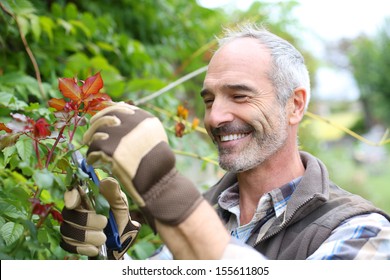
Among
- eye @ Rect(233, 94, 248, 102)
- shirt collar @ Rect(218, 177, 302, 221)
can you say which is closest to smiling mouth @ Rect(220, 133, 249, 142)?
eye @ Rect(233, 94, 248, 102)

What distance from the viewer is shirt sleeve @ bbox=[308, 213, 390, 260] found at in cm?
150

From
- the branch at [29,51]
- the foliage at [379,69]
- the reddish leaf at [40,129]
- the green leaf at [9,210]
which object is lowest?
the foliage at [379,69]

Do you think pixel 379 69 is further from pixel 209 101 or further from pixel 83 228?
pixel 83 228

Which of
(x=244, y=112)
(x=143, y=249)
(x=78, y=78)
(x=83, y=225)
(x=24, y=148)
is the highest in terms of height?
(x=244, y=112)

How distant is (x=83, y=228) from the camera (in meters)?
1.47

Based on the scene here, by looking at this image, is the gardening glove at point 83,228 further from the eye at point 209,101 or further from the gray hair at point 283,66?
the gray hair at point 283,66

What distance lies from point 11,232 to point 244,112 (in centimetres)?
89

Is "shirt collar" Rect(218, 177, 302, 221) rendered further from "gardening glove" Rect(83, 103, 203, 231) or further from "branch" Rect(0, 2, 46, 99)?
"branch" Rect(0, 2, 46, 99)

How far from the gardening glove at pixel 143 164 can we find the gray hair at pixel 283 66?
82 cm

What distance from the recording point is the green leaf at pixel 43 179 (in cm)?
120

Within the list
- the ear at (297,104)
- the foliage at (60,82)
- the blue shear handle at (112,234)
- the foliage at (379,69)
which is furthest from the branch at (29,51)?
the foliage at (379,69)

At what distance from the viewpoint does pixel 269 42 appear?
2012 millimetres

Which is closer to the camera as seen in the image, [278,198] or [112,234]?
[112,234]

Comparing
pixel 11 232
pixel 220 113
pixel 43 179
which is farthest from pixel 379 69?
pixel 43 179
